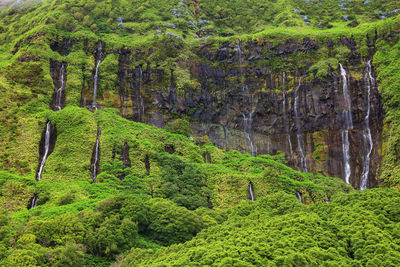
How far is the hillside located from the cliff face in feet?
0.67

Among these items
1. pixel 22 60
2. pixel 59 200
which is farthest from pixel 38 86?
pixel 59 200

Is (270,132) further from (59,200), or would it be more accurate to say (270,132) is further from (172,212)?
(59,200)

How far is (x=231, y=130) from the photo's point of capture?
55.4m

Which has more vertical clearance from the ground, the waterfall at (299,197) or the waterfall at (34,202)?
the waterfall at (34,202)

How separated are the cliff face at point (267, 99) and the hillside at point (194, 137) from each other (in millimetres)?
203

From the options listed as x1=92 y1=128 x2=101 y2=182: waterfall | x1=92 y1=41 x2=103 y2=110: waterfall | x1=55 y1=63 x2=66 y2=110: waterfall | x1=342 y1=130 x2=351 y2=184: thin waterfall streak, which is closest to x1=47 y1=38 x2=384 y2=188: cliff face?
x1=342 y1=130 x2=351 y2=184: thin waterfall streak

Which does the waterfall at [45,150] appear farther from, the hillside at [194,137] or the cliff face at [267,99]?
the cliff face at [267,99]

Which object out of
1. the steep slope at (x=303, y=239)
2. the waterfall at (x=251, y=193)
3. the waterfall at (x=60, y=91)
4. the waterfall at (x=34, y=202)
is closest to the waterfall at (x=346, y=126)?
the waterfall at (x=251, y=193)

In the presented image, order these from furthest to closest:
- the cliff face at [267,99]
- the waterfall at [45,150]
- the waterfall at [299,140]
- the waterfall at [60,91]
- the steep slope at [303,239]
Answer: the waterfall at [299,140] → the cliff face at [267,99] → the waterfall at [60,91] → the waterfall at [45,150] → the steep slope at [303,239]

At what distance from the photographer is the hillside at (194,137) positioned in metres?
23.5

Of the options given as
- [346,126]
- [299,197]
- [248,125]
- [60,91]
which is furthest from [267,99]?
[60,91]

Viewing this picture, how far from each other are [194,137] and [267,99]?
13719 mm

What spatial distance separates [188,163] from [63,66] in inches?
1037

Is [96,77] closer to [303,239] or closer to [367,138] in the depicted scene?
[367,138]
